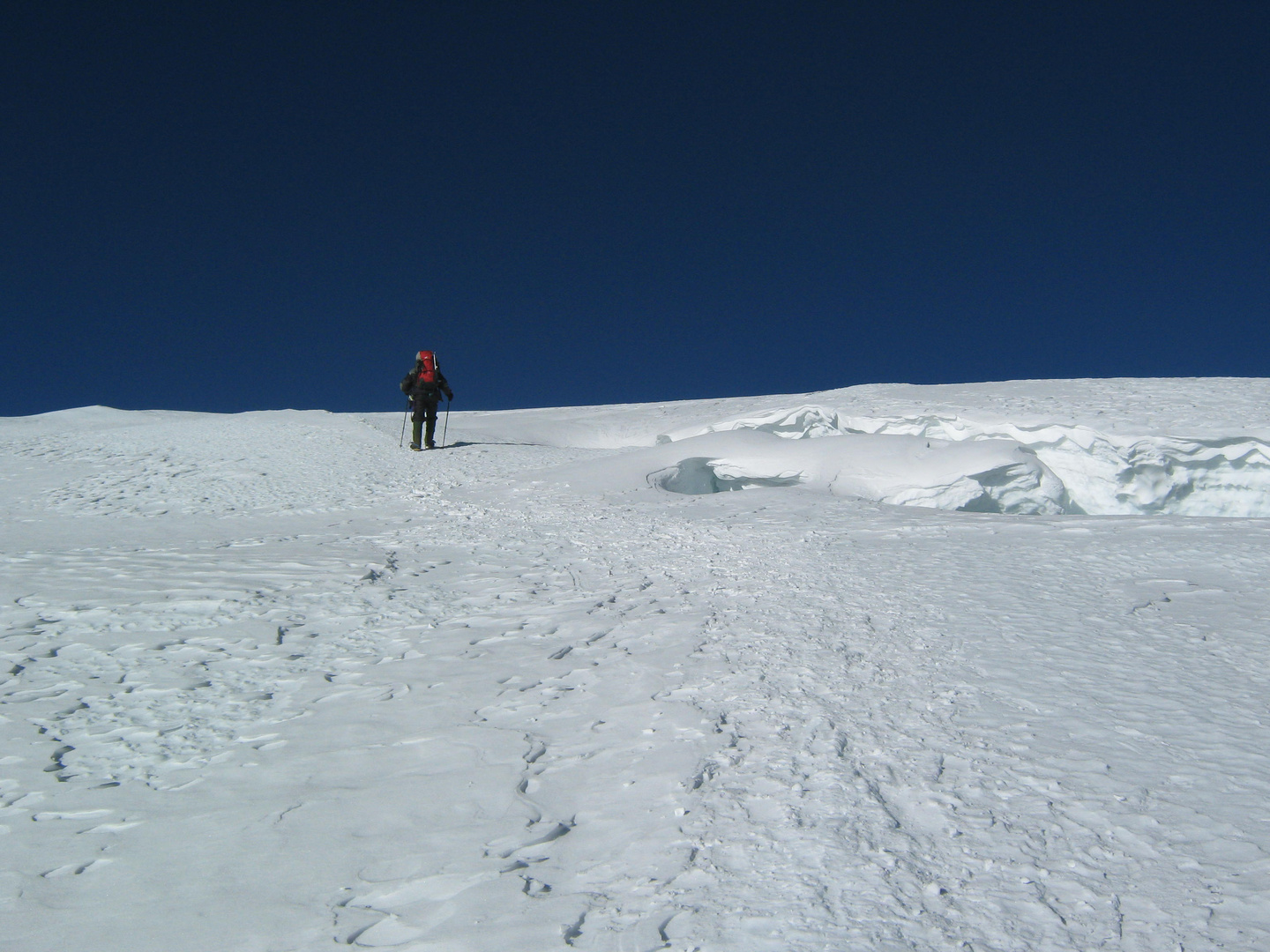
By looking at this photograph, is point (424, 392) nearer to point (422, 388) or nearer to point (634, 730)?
point (422, 388)

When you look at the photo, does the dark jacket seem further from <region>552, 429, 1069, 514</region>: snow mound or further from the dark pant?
<region>552, 429, 1069, 514</region>: snow mound

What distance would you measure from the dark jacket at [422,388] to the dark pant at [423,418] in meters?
0.03

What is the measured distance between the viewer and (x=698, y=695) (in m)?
3.79

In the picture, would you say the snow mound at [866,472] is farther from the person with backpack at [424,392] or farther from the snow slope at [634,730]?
the person with backpack at [424,392]

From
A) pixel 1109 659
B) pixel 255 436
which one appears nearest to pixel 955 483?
pixel 1109 659

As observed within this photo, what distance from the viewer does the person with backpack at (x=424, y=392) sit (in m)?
12.2

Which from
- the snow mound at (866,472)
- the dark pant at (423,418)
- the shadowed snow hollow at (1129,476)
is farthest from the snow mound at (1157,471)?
the dark pant at (423,418)

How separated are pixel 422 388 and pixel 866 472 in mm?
6676

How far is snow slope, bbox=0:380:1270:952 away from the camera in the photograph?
2.41 m

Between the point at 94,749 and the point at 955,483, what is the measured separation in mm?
8337

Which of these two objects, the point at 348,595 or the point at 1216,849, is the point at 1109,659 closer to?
the point at 1216,849

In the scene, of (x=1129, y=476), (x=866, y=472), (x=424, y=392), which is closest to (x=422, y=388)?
(x=424, y=392)

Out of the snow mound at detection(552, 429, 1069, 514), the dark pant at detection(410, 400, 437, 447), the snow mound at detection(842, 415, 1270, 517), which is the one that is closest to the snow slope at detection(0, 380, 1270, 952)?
the snow mound at detection(552, 429, 1069, 514)

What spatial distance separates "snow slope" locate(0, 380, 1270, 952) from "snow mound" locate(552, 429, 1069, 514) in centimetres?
172
